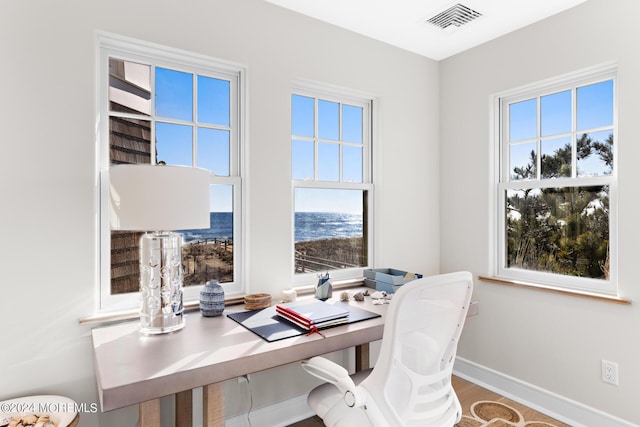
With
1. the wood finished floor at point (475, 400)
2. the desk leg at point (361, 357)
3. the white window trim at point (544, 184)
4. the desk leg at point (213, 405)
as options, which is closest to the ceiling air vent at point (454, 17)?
the white window trim at point (544, 184)

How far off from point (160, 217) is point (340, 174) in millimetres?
1512

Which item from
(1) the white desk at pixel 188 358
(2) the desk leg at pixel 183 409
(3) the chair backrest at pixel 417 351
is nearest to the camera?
(1) the white desk at pixel 188 358

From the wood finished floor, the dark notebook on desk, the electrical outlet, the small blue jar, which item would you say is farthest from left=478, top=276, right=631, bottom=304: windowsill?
the small blue jar

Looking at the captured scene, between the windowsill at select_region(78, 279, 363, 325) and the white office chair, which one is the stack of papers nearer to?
the white office chair

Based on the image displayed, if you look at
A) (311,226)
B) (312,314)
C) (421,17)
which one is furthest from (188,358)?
(421,17)

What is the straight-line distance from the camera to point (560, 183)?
2561 mm

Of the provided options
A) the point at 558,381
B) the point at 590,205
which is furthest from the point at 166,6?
the point at 558,381

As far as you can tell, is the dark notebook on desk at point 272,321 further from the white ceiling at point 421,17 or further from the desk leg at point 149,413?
the white ceiling at point 421,17

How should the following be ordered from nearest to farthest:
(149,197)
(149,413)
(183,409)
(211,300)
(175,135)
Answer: (149,413)
(149,197)
(183,409)
(211,300)
(175,135)

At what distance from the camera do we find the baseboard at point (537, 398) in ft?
7.57

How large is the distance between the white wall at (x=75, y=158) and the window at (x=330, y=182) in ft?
0.63

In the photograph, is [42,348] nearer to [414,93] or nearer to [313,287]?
[313,287]

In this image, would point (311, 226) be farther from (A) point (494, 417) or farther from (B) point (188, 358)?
(A) point (494, 417)

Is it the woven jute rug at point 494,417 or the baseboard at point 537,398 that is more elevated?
the baseboard at point 537,398
